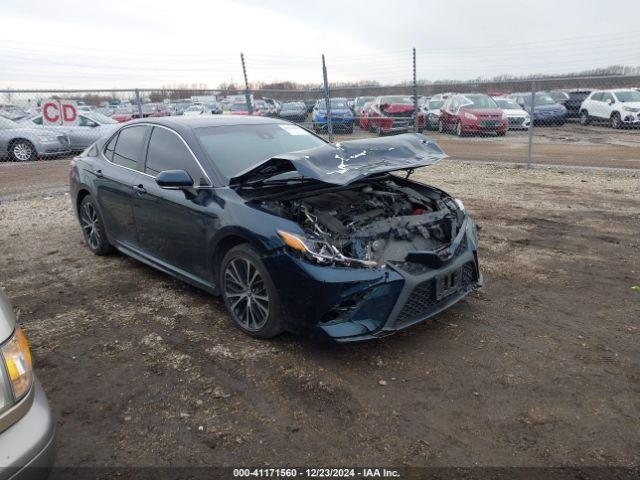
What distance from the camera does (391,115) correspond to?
59.7ft

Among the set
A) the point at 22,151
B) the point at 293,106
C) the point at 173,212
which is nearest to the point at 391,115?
the point at 293,106

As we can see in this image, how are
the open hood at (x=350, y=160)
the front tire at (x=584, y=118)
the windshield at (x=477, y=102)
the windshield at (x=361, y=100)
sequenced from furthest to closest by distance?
the windshield at (x=361, y=100) → the front tire at (x=584, y=118) → the windshield at (x=477, y=102) → the open hood at (x=350, y=160)

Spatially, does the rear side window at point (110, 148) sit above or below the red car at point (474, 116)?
above

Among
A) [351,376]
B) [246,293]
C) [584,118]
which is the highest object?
[246,293]

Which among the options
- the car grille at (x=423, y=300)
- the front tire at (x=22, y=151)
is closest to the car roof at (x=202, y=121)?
the car grille at (x=423, y=300)

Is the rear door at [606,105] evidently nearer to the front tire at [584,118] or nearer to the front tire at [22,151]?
the front tire at [584,118]

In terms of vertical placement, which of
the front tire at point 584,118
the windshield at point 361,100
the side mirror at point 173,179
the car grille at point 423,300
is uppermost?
the side mirror at point 173,179

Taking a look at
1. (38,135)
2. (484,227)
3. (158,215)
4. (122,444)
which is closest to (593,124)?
(484,227)

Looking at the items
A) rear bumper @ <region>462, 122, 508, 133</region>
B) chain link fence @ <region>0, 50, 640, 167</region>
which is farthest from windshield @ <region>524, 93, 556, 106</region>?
rear bumper @ <region>462, 122, 508, 133</region>

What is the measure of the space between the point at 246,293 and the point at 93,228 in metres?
2.92

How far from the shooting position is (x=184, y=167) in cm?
443

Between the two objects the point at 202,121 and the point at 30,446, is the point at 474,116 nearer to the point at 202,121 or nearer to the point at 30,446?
the point at 202,121

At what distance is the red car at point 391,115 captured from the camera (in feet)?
51.9

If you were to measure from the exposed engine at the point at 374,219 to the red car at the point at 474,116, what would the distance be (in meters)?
14.0
